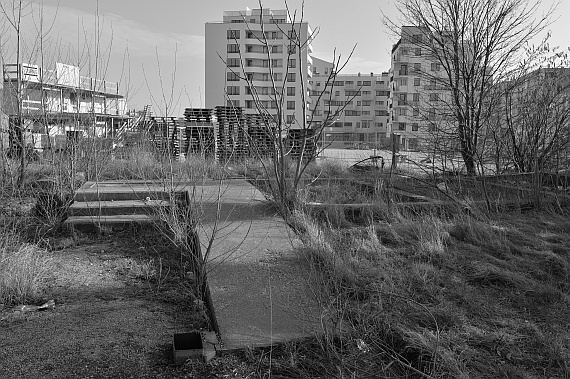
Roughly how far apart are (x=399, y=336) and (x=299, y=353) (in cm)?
60

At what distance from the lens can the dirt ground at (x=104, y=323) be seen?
293cm

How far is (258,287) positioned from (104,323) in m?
1.12

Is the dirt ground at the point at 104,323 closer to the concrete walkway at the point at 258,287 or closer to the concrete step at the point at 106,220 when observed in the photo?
the concrete walkway at the point at 258,287

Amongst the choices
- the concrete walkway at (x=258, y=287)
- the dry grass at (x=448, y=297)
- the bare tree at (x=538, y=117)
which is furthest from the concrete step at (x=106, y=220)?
the bare tree at (x=538, y=117)

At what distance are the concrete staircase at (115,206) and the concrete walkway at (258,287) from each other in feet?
2.83

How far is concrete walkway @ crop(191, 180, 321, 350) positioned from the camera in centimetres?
322

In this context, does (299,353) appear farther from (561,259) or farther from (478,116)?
(478,116)

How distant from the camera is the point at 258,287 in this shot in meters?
4.01

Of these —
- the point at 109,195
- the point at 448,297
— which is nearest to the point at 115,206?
the point at 109,195

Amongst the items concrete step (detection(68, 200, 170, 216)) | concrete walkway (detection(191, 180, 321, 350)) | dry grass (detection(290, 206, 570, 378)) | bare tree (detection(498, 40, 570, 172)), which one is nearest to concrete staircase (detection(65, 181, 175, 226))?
concrete step (detection(68, 200, 170, 216))

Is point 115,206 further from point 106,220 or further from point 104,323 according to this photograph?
point 104,323

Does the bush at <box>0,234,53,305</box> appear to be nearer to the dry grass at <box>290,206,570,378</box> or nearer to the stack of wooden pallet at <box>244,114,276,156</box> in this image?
the dry grass at <box>290,206,570,378</box>

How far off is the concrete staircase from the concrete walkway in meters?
0.86

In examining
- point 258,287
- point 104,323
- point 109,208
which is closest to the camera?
point 104,323
